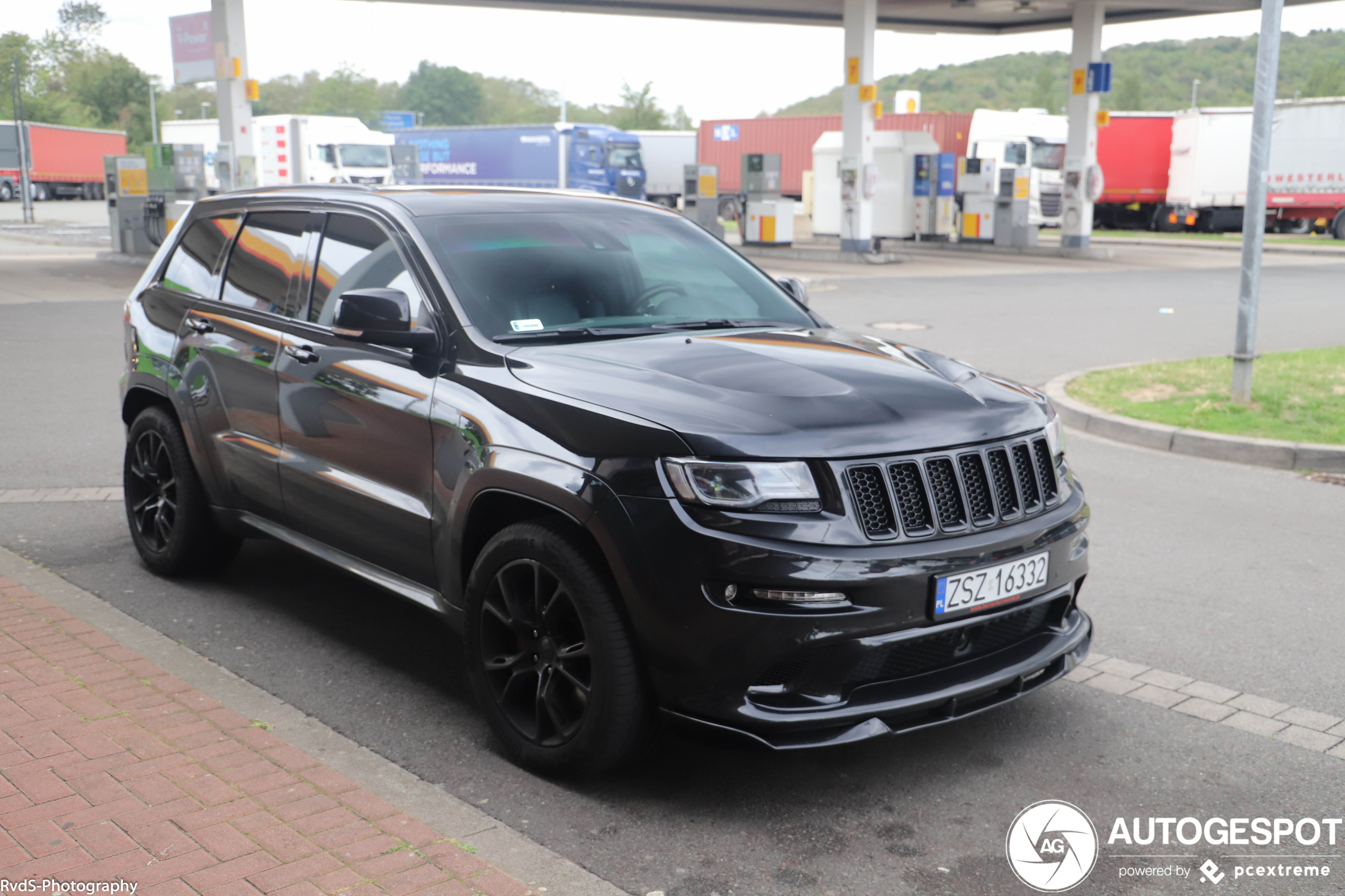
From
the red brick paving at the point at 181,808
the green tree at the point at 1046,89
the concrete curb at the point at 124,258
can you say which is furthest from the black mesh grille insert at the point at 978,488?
the green tree at the point at 1046,89

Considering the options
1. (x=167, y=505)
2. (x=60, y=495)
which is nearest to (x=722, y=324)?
(x=167, y=505)

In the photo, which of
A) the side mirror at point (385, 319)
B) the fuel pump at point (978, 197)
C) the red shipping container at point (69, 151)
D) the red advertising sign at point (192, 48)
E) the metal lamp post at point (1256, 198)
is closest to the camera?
the side mirror at point (385, 319)

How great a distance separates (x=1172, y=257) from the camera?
29125 millimetres

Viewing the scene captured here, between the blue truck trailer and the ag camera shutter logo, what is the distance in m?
43.1

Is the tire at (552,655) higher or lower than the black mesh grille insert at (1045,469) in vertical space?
lower

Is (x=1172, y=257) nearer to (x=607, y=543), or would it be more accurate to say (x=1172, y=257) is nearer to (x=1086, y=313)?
(x=1086, y=313)

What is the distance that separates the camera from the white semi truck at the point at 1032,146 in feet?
128

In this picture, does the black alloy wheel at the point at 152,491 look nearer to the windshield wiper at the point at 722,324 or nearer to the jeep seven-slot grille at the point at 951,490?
the windshield wiper at the point at 722,324

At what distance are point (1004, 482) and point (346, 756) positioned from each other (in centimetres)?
216

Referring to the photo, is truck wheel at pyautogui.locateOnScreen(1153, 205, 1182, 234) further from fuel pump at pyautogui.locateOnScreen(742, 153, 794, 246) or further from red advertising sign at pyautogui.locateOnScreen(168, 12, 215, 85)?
red advertising sign at pyautogui.locateOnScreen(168, 12, 215, 85)

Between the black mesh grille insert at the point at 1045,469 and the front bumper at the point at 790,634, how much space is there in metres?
0.46

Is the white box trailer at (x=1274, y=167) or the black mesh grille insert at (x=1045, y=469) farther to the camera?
the white box trailer at (x=1274, y=167)

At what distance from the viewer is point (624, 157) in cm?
4869

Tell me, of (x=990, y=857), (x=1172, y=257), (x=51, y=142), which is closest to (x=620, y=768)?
(x=990, y=857)
